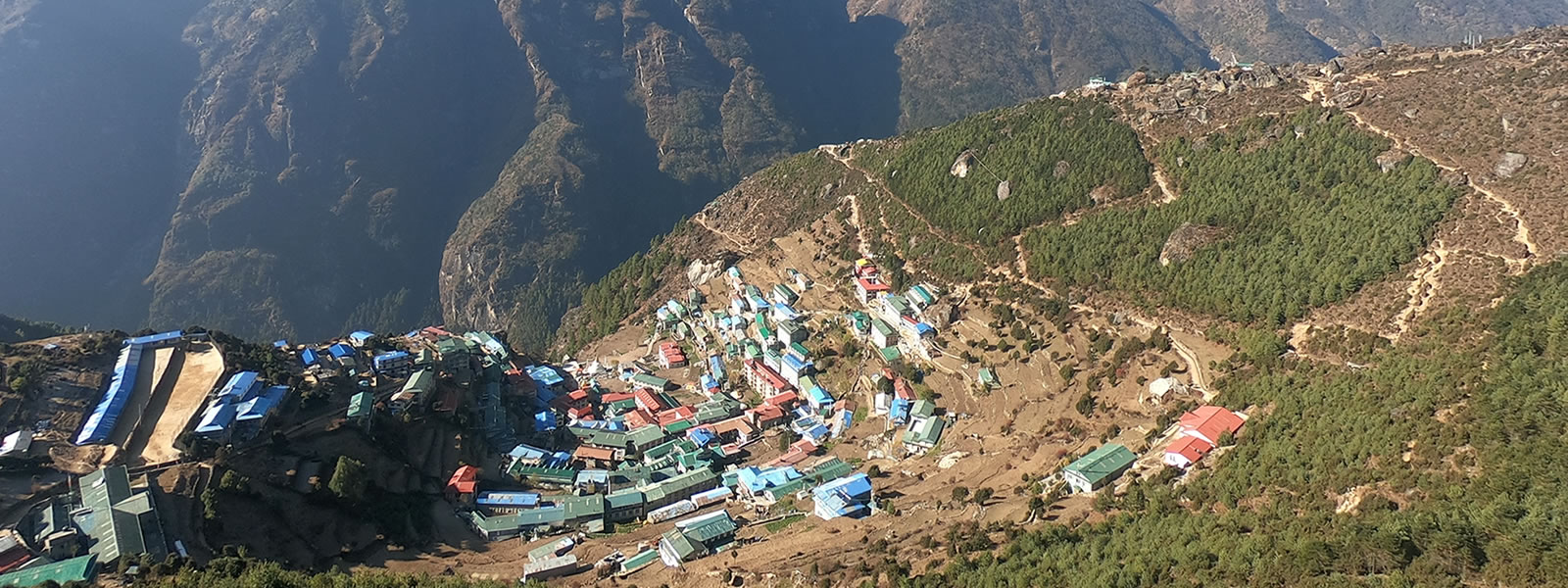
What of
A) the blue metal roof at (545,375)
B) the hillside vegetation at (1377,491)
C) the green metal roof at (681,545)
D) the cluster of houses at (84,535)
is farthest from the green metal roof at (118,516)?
the blue metal roof at (545,375)

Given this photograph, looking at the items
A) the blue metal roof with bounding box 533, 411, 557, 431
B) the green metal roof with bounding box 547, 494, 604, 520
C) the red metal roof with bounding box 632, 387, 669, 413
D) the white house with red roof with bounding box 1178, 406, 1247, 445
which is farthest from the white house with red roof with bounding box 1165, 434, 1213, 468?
the blue metal roof with bounding box 533, 411, 557, 431

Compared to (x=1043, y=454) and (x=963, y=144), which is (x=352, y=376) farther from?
(x=963, y=144)

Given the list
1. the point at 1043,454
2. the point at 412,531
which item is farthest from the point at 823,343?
the point at 412,531

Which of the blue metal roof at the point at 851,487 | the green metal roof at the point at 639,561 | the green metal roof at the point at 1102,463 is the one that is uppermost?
the green metal roof at the point at 1102,463

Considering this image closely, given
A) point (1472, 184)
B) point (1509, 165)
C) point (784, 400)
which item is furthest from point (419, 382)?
point (1509, 165)

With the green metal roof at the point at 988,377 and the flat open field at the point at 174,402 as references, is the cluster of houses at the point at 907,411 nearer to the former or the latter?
the green metal roof at the point at 988,377

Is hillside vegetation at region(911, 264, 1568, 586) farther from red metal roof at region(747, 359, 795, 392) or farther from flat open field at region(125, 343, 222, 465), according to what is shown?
flat open field at region(125, 343, 222, 465)
